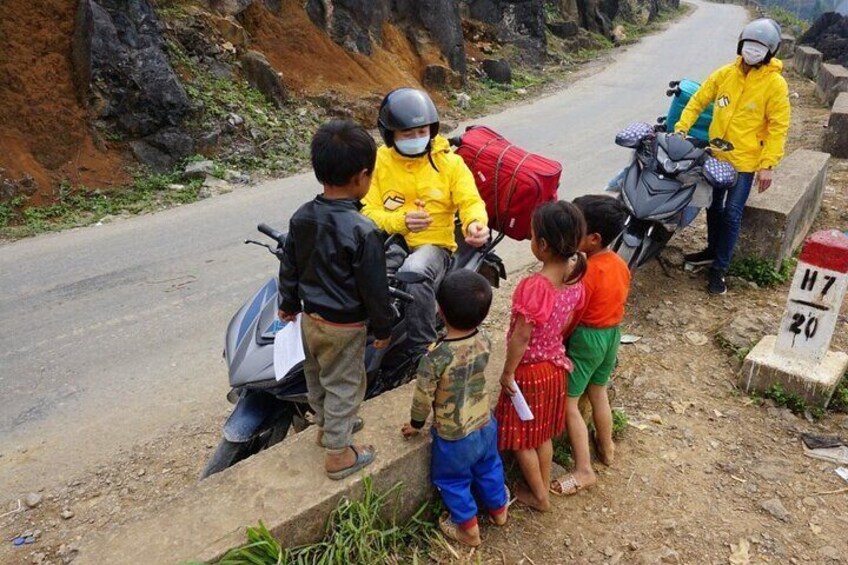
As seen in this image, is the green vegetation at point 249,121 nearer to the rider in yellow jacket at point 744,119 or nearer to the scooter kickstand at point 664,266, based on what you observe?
the scooter kickstand at point 664,266

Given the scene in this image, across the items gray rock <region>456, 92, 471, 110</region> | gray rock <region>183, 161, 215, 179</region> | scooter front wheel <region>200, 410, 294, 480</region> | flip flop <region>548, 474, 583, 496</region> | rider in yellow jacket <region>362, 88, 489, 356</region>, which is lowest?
gray rock <region>456, 92, 471, 110</region>

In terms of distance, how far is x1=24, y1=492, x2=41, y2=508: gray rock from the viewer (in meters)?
3.47

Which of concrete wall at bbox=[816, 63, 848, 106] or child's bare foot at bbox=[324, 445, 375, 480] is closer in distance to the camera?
child's bare foot at bbox=[324, 445, 375, 480]

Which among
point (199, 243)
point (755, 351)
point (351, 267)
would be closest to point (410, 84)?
point (199, 243)

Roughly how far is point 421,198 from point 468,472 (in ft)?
4.85

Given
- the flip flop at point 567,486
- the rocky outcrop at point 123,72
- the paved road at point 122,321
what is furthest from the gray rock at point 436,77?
the flip flop at point 567,486

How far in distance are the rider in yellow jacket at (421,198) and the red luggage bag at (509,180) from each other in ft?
1.06

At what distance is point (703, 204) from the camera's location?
16.4 ft

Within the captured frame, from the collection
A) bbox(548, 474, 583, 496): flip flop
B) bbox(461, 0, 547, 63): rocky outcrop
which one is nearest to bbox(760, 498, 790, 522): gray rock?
bbox(548, 474, 583, 496): flip flop

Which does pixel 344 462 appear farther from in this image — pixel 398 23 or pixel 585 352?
pixel 398 23

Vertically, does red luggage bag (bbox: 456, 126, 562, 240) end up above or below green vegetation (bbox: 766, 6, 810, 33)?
above

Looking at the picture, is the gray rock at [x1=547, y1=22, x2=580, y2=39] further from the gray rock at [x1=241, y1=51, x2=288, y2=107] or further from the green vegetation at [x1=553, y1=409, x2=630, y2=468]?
the green vegetation at [x1=553, y1=409, x2=630, y2=468]

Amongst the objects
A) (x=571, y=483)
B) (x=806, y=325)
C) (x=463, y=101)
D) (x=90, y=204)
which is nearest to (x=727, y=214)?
(x=806, y=325)

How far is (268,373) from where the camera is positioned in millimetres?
2779
